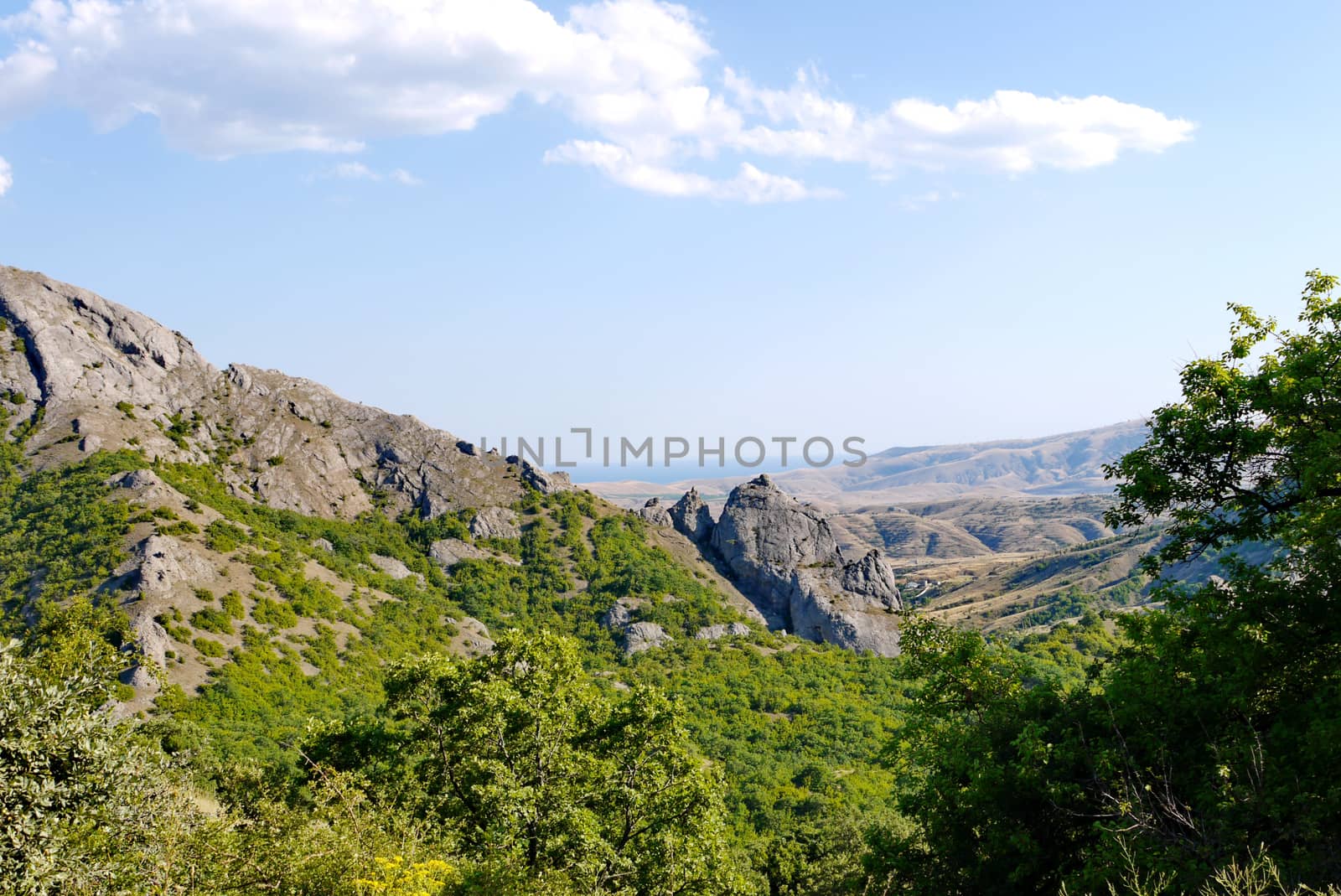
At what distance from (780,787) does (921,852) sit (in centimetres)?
4554

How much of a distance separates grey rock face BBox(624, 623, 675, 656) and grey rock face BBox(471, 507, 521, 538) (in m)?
24.4

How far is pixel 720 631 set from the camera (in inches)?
3873

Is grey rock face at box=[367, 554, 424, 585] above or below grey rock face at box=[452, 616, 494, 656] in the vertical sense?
above

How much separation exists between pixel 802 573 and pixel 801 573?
0.13 meters

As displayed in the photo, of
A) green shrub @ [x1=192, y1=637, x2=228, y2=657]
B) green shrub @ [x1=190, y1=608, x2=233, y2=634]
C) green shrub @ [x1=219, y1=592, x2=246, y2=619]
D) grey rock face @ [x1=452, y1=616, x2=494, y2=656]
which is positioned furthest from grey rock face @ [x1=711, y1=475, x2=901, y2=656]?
green shrub @ [x1=192, y1=637, x2=228, y2=657]

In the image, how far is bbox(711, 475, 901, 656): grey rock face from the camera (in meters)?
105

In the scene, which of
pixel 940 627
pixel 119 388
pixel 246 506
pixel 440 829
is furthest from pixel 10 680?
pixel 119 388

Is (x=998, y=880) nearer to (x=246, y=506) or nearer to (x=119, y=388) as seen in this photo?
(x=246, y=506)

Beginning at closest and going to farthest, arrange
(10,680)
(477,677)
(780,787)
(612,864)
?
1. (10,680)
2. (612,864)
3. (477,677)
4. (780,787)

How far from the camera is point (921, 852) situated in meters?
20.5

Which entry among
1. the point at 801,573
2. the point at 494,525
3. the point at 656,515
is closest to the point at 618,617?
the point at 494,525

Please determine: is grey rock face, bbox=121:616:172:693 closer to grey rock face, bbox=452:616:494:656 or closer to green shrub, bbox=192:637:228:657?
green shrub, bbox=192:637:228:657

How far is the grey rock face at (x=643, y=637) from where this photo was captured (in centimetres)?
9112

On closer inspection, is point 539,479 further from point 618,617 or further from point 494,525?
point 618,617
